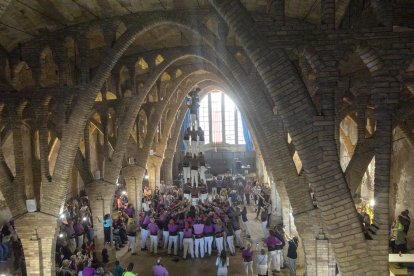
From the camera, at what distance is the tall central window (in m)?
32.4

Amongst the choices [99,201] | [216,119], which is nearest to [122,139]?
[99,201]

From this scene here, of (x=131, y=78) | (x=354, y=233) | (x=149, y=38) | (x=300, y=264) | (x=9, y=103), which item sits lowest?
(x=300, y=264)

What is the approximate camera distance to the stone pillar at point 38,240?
9.13 metres

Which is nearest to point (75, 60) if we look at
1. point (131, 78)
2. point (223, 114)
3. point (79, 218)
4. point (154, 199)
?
point (131, 78)

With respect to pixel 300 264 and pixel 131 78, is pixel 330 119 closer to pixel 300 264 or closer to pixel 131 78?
pixel 300 264

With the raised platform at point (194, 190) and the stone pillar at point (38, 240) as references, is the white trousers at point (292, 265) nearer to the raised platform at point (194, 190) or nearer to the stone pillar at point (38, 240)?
the raised platform at point (194, 190)

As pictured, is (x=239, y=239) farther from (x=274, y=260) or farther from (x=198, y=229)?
(x=274, y=260)

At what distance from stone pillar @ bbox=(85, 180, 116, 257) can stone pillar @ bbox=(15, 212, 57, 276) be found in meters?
2.34

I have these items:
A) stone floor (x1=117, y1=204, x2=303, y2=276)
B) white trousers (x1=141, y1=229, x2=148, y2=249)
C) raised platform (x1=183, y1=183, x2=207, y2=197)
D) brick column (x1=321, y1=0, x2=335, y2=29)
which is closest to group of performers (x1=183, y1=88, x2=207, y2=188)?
raised platform (x1=183, y1=183, x2=207, y2=197)

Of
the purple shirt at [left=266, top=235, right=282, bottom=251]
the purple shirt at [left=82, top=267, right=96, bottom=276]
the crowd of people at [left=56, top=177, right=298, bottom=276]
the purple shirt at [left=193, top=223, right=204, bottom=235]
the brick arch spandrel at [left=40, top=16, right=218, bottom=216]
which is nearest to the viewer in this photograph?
the purple shirt at [left=82, top=267, right=96, bottom=276]

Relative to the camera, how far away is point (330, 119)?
4.10 metres

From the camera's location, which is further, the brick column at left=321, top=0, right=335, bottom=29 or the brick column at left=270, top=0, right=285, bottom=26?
the brick column at left=270, top=0, right=285, bottom=26

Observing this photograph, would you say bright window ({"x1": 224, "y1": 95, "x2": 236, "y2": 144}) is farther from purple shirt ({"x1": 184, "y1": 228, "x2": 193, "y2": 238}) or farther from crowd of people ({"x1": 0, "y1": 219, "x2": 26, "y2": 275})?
crowd of people ({"x1": 0, "y1": 219, "x2": 26, "y2": 275})

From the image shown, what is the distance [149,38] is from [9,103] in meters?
4.78
